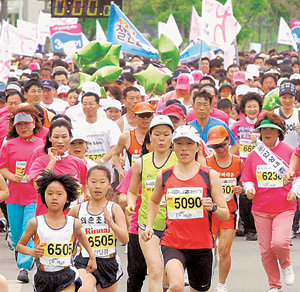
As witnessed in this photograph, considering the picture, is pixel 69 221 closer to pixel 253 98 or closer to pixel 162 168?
pixel 162 168

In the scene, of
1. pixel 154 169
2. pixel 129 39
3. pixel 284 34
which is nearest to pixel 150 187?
pixel 154 169

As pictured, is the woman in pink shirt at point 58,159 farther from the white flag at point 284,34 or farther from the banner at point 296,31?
the white flag at point 284,34

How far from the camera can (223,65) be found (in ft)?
81.8

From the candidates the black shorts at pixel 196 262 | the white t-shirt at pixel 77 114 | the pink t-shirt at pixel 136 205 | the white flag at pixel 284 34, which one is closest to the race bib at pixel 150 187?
the pink t-shirt at pixel 136 205

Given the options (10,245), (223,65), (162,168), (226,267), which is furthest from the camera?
(223,65)

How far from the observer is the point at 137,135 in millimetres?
10477

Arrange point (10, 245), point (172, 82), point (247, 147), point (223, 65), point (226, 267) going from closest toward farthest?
point (226, 267) < point (10, 245) < point (247, 147) < point (172, 82) < point (223, 65)

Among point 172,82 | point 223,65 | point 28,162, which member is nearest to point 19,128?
point 28,162

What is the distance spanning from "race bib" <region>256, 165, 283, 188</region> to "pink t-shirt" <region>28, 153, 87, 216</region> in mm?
1743

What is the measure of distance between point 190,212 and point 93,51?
1007cm

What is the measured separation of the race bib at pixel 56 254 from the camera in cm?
753

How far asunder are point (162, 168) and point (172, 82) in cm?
963

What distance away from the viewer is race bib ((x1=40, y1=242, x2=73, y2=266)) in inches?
297

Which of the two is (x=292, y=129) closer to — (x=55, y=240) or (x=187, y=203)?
(x=187, y=203)
